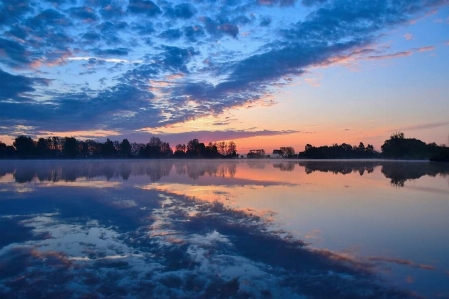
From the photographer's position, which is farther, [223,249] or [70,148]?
[70,148]

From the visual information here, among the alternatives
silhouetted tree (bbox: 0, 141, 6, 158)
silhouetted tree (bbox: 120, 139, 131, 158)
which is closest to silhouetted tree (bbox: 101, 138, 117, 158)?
silhouetted tree (bbox: 120, 139, 131, 158)

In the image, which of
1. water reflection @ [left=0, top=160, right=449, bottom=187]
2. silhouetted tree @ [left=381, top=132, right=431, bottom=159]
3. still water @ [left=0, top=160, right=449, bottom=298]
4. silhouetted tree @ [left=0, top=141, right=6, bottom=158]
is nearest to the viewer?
still water @ [left=0, top=160, right=449, bottom=298]

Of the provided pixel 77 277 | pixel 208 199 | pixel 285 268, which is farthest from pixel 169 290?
pixel 208 199

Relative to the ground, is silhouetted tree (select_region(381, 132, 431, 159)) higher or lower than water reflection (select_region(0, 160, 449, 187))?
higher

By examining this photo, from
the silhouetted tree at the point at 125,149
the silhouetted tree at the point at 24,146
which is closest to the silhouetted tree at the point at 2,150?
the silhouetted tree at the point at 24,146

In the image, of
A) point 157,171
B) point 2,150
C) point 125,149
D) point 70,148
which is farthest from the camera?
point 125,149

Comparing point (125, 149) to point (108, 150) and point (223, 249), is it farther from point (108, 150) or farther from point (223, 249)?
point (223, 249)

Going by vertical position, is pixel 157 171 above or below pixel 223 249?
above

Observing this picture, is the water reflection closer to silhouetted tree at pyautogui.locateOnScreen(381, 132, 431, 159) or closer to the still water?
the still water

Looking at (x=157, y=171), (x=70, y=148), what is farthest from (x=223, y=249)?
(x=70, y=148)

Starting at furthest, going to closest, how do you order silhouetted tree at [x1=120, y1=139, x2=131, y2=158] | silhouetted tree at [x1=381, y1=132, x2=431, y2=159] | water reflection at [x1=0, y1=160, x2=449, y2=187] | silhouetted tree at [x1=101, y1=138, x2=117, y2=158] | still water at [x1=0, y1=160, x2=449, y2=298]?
silhouetted tree at [x1=120, y1=139, x2=131, y2=158]
silhouetted tree at [x1=101, y1=138, x2=117, y2=158]
silhouetted tree at [x1=381, y1=132, x2=431, y2=159]
water reflection at [x1=0, y1=160, x2=449, y2=187]
still water at [x1=0, y1=160, x2=449, y2=298]

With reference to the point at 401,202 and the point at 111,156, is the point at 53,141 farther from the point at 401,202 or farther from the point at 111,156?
the point at 401,202

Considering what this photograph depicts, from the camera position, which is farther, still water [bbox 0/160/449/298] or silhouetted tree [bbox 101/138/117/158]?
silhouetted tree [bbox 101/138/117/158]

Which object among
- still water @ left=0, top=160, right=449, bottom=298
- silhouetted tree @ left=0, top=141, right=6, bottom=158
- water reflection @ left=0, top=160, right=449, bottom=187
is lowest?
still water @ left=0, top=160, right=449, bottom=298
